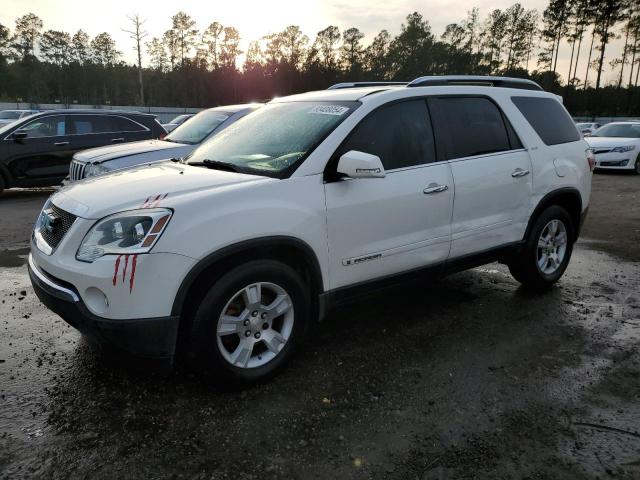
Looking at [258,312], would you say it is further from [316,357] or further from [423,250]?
[423,250]

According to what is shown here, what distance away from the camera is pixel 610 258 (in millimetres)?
6285

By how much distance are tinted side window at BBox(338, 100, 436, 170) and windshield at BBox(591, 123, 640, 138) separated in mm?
14656

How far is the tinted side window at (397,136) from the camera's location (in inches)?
139

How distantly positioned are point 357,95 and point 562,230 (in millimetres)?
2708

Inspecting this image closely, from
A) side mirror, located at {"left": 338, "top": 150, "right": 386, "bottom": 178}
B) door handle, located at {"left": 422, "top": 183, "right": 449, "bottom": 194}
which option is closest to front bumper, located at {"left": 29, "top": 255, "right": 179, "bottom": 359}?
side mirror, located at {"left": 338, "top": 150, "right": 386, "bottom": 178}

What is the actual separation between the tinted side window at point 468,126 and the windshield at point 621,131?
13756mm

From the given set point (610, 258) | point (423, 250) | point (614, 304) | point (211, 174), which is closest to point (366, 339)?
point (423, 250)

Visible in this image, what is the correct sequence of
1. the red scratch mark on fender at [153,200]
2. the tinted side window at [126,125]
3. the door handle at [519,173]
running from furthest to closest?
the tinted side window at [126,125]
the door handle at [519,173]
the red scratch mark on fender at [153,200]

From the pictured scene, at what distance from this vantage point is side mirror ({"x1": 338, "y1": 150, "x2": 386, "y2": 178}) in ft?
10.2

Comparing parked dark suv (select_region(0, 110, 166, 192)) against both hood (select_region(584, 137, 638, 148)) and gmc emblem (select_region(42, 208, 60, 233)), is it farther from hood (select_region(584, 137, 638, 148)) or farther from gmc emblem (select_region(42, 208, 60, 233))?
hood (select_region(584, 137, 638, 148))

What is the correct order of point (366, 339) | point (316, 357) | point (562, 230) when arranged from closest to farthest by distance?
point (316, 357) < point (366, 339) < point (562, 230)

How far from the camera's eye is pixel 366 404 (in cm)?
298

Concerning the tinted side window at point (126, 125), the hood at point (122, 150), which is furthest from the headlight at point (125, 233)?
the tinted side window at point (126, 125)

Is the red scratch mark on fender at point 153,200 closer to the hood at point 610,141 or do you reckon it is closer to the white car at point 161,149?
the white car at point 161,149
